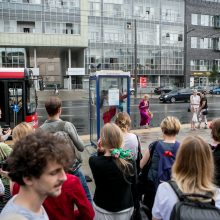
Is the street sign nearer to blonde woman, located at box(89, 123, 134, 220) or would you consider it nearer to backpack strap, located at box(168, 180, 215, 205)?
blonde woman, located at box(89, 123, 134, 220)

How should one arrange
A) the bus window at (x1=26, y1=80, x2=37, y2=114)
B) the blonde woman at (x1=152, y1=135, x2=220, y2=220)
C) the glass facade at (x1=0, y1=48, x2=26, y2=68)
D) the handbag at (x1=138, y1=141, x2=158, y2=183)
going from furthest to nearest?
the glass facade at (x1=0, y1=48, x2=26, y2=68) → the bus window at (x1=26, y1=80, x2=37, y2=114) → the handbag at (x1=138, y1=141, x2=158, y2=183) → the blonde woman at (x1=152, y1=135, x2=220, y2=220)

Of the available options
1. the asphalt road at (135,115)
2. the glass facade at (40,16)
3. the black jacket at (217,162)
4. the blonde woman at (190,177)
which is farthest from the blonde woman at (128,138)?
the glass facade at (40,16)

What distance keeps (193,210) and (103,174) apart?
1.20 meters

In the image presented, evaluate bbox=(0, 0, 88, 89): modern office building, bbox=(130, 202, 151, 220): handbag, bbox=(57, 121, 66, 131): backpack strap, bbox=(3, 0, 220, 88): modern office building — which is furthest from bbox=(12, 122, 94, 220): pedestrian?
bbox=(0, 0, 88, 89): modern office building

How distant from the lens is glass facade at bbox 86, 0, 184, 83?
171 ft

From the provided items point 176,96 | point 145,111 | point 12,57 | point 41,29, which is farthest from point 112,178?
point 41,29

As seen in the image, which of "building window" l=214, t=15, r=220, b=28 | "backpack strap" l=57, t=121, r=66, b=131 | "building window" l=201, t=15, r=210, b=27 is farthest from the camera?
"building window" l=214, t=15, r=220, b=28

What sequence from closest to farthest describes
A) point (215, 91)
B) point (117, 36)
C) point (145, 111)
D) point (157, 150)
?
point (157, 150) → point (145, 111) → point (215, 91) → point (117, 36)

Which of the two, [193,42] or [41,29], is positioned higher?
[41,29]

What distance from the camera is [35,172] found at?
5.68 ft

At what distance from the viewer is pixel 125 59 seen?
5316 centimetres

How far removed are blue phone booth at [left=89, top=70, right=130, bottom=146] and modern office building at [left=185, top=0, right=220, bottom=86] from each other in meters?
49.1

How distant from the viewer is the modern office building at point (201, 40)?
57.3 m

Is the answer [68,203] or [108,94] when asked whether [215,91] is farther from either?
[68,203]
